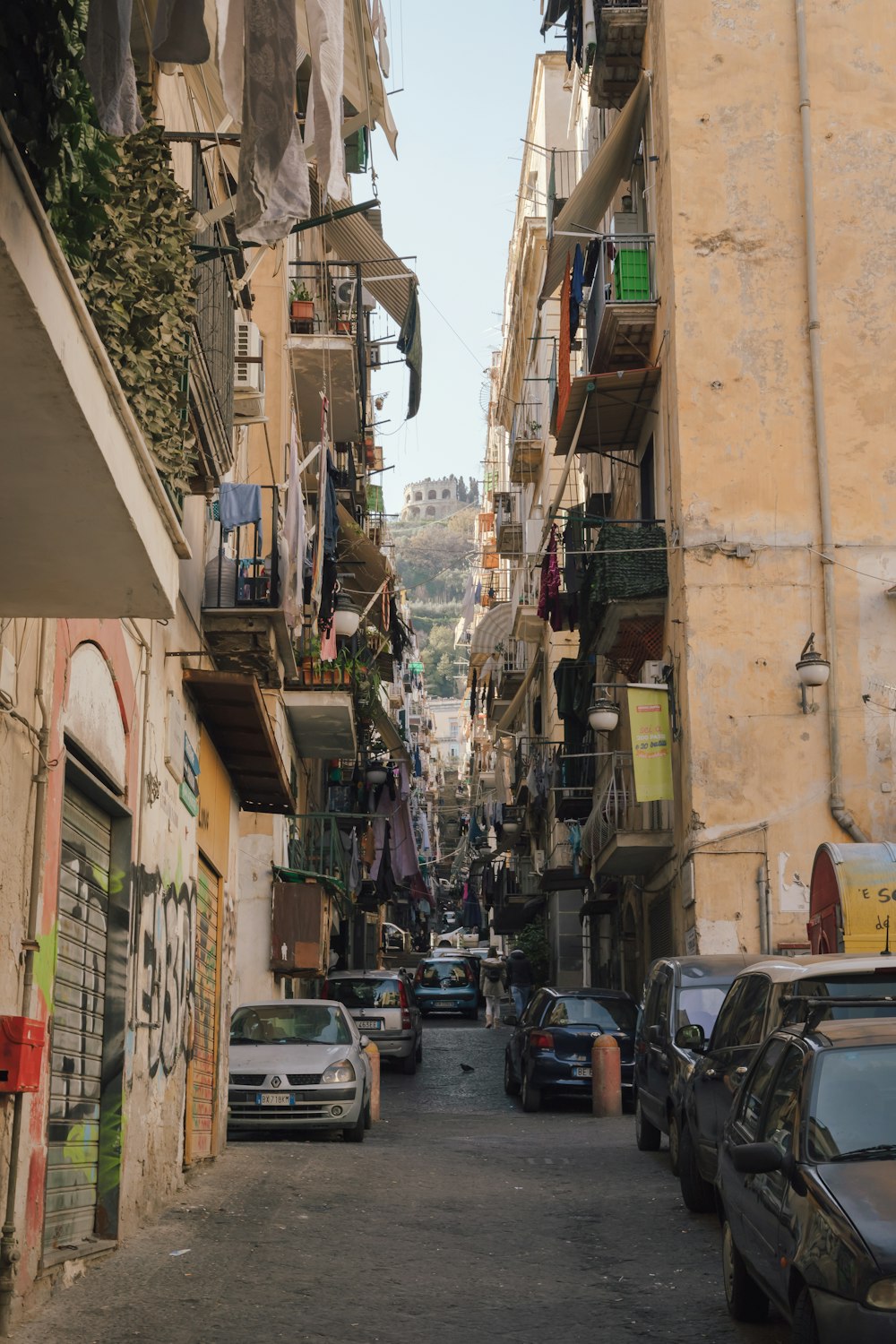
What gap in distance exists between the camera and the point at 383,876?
130 ft

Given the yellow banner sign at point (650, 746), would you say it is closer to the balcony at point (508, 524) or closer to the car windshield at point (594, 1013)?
the car windshield at point (594, 1013)

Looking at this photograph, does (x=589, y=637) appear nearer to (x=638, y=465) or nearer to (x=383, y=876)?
(x=638, y=465)

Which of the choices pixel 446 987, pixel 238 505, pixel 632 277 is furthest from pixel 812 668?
pixel 446 987

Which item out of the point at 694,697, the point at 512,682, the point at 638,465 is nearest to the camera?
the point at 694,697

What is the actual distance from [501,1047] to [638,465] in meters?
12.9

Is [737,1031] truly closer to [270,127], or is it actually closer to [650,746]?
[270,127]

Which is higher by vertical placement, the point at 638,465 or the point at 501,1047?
the point at 638,465

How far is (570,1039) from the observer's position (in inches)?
821

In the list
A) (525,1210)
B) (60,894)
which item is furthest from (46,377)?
(525,1210)

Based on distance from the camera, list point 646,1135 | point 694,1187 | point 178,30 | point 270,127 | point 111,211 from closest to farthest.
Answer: point 178,30
point 270,127
point 111,211
point 694,1187
point 646,1135

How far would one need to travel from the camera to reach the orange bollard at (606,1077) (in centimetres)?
1972

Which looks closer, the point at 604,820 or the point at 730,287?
the point at 730,287

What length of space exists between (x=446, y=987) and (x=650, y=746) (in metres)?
22.7

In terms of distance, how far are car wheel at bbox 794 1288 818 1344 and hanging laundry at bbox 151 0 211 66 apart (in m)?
5.12
